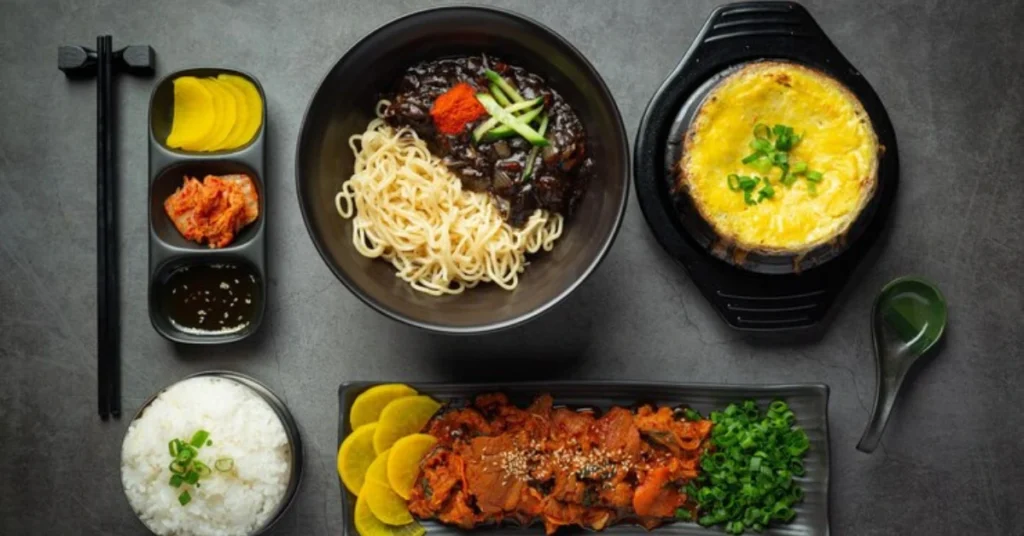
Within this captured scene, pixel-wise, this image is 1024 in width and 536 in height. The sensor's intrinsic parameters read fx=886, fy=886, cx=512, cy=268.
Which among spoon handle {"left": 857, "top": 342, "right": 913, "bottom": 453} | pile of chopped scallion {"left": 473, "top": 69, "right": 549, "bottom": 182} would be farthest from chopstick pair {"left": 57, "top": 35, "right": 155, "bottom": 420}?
spoon handle {"left": 857, "top": 342, "right": 913, "bottom": 453}

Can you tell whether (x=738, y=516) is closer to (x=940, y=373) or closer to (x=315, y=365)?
(x=940, y=373)

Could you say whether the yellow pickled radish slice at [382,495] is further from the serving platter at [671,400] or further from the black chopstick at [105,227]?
the black chopstick at [105,227]

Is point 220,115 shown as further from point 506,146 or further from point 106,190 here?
point 506,146

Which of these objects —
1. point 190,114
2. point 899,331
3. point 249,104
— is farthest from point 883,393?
point 190,114

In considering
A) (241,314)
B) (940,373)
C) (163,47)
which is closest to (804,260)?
(940,373)

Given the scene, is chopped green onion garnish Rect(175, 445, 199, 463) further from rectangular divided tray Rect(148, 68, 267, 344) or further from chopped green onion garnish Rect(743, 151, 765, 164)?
chopped green onion garnish Rect(743, 151, 765, 164)

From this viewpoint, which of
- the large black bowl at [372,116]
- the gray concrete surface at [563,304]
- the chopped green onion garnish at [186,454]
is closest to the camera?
the large black bowl at [372,116]

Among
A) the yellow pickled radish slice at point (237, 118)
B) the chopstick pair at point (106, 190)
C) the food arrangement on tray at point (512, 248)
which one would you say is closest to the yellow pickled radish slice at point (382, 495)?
the food arrangement on tray at point (512, 248)
